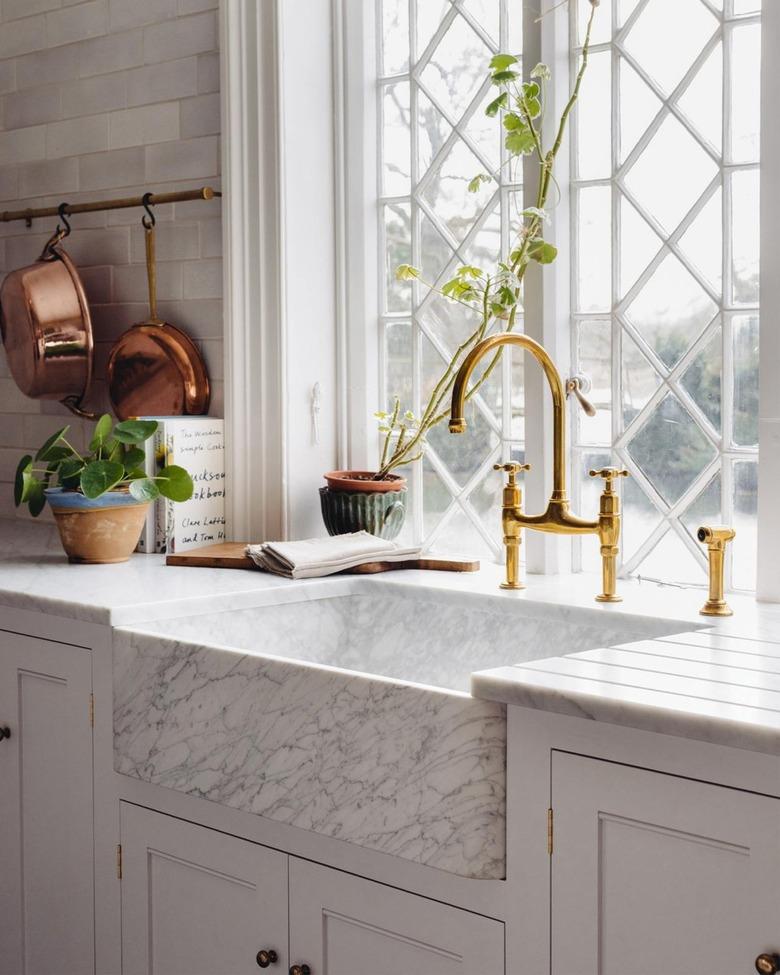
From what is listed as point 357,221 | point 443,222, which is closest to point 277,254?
point 357,221

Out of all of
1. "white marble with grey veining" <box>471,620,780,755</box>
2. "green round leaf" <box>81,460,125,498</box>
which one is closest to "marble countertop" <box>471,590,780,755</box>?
"white marble with grey veining" <box>471,620,780,755</box>

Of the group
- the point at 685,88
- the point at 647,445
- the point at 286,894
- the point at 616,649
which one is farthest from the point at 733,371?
the point at 286,894

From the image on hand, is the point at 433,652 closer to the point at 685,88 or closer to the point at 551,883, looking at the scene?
the point at 551,883

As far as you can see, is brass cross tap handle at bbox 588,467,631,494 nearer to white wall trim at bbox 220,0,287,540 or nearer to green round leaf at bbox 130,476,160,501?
white wall trim at bbox 220,0,287,540

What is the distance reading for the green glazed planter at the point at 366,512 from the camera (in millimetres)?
2428

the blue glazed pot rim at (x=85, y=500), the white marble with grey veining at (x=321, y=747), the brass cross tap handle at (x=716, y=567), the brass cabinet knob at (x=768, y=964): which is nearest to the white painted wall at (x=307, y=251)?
the blue glazed pot rim at (x=85, y=500)

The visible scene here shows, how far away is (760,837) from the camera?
124 cm

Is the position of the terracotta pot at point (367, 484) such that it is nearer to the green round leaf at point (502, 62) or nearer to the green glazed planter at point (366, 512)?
the green glazed planter at point (366, 512)

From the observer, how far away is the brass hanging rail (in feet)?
8.63

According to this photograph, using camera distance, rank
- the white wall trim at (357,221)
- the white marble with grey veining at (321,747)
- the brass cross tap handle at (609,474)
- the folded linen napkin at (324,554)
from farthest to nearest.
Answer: the white wall trim at (357,221) < the folded linen napkin at (324,554) < the brass cross tap handle at (609,474) < the white marble with grey veining at (321,747)

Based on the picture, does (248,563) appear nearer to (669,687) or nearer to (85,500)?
(85,500)

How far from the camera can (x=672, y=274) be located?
2172 mm

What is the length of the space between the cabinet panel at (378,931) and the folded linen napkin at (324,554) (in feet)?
2.15

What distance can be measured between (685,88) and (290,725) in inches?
51.0
